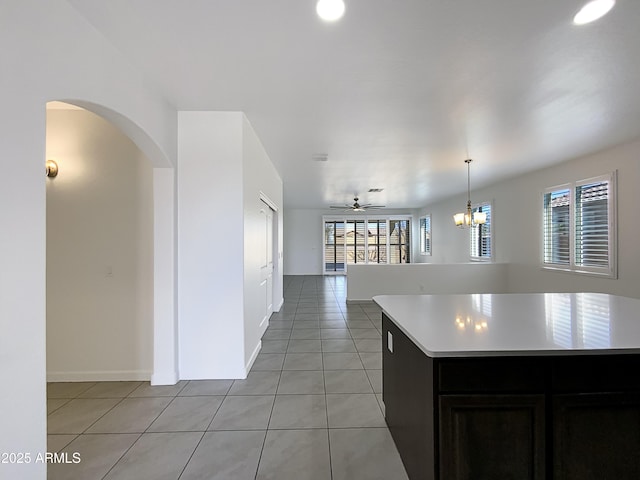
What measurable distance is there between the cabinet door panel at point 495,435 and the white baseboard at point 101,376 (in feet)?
9.66

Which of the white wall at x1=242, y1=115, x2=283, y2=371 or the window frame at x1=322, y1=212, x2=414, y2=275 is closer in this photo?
the white wall at x1=242, y1=115, x2=283, y2=371

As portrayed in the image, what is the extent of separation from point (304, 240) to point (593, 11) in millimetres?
10391

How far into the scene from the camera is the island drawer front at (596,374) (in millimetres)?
1296

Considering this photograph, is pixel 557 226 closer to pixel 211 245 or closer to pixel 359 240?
pixel 211 245

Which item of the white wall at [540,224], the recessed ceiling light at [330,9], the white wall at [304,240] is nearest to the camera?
the recessed ceiling light at [330,9]

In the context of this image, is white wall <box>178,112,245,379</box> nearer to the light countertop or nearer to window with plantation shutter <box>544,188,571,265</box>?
the light countertop

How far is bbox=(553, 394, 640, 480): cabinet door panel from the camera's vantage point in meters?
1.30

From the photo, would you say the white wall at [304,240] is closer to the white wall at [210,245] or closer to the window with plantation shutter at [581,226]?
the window with plantation shutter at [581,226]

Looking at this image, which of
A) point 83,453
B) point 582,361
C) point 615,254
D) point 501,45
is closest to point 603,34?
point 501,45

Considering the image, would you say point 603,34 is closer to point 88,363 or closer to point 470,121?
point 470,121

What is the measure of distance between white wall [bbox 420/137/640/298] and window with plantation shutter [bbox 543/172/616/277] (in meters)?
0.11

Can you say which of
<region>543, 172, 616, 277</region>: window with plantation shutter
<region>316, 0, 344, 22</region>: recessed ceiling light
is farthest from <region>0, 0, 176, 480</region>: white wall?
<region>543, 172, 616, 277</region>: window with plantation shutter

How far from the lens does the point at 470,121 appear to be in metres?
3.16

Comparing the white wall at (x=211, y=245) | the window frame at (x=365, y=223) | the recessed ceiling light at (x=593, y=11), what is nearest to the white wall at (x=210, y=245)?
the white wall at (x=211, y=245)
